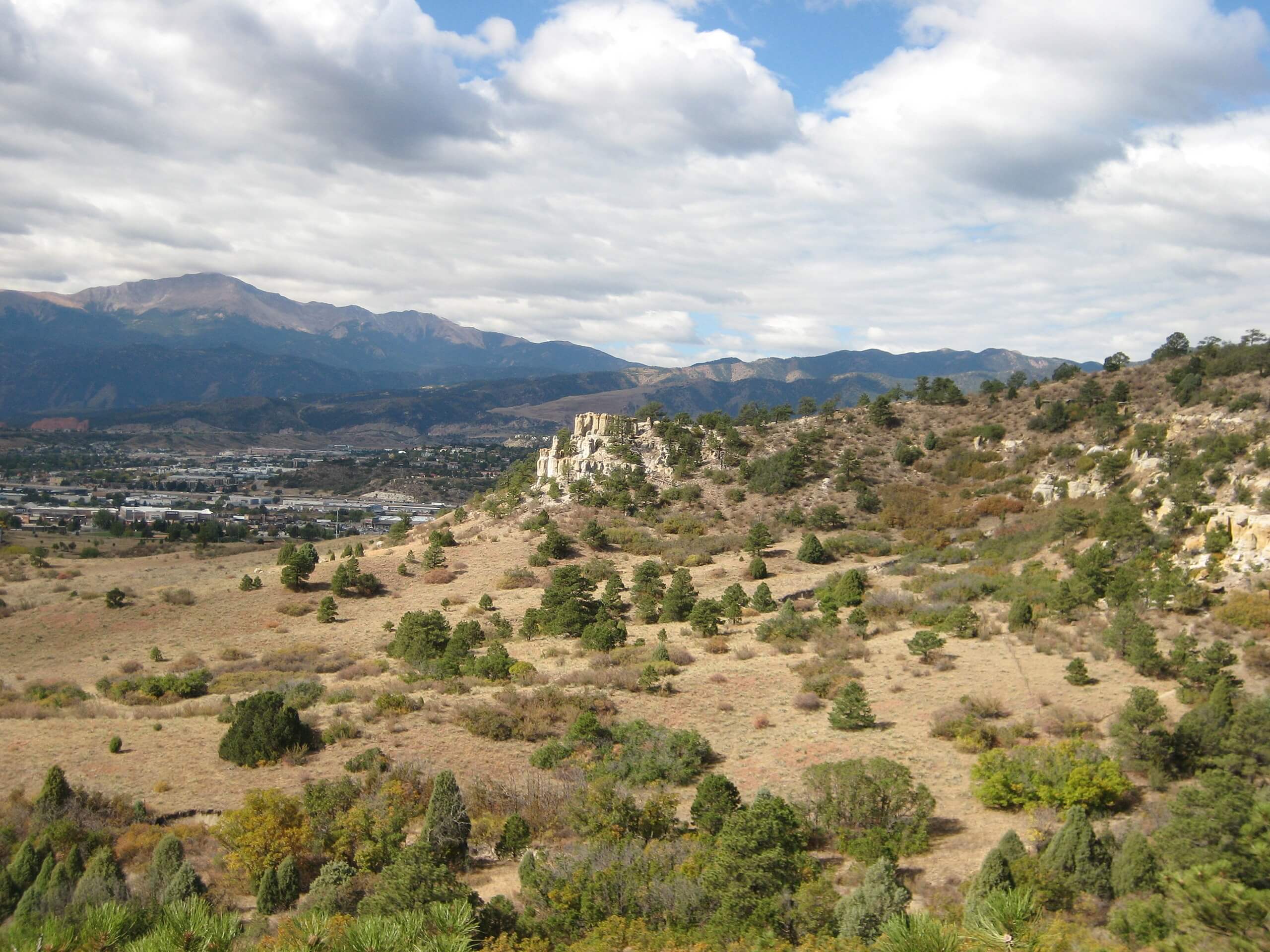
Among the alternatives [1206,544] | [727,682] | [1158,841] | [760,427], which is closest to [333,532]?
[760,427]

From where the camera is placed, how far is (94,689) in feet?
84.2

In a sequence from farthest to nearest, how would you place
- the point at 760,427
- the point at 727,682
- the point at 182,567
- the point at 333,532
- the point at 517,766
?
the point at 333,532, the point at 760,427, the point at 182,567, the point at 727,682, the point at 517,766

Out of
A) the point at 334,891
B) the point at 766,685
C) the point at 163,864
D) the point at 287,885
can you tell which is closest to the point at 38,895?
the point at 163,864

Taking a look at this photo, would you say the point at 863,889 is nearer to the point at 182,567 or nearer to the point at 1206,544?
the point at 1206,544

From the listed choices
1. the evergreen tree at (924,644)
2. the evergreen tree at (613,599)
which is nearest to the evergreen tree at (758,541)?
the evergreen tree at (613,599)

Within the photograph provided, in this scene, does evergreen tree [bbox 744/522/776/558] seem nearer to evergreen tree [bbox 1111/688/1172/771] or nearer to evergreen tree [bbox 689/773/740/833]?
evergreen tree [bbox 1111/688/1172/771]

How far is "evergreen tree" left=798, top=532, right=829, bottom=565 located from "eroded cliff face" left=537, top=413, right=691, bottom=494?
16020mm

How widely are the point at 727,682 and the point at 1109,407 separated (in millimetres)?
35488

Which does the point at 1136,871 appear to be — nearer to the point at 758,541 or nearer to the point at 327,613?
the point at 758,541

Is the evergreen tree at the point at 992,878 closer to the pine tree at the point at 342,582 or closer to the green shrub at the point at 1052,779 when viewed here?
the green shrub at the point at 1052,779

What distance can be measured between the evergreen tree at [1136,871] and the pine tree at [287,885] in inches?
488

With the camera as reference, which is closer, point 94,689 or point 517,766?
point 517,766

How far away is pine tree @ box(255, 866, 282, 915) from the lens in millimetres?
12102

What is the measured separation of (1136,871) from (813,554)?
96.4 ft
